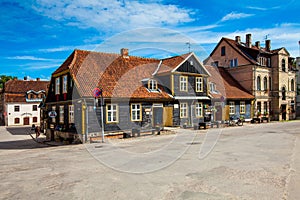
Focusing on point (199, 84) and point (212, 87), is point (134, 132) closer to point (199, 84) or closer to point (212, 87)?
point (199, 84)

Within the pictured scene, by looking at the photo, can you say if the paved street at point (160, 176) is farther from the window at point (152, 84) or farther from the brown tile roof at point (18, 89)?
the brown tile roof at point (18, 89)

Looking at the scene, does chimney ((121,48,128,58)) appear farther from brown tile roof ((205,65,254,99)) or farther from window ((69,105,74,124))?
brown tile roof ((205,65,254,99))

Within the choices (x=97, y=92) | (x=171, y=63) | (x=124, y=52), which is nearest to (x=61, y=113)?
(x=97, y=92)

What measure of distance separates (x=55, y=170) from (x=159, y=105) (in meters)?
15.0

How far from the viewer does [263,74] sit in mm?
36312

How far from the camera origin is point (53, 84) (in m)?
24.1

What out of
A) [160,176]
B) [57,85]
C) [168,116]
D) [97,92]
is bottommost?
[160,176]

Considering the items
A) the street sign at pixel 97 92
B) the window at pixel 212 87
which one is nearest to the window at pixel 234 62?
the window at pixel 212 87

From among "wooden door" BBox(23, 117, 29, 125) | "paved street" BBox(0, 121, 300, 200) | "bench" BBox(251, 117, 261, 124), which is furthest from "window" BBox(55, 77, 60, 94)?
"wooden door" BBox(23, 117, 29, 125)

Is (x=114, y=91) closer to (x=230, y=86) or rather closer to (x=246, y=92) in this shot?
(x=230, y=86)

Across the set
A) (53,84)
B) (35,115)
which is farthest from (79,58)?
(35,115)

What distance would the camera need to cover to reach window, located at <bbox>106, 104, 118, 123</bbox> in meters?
20.2

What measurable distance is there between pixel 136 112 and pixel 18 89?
36540mm

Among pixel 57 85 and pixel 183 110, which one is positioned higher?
pixel 57 85
